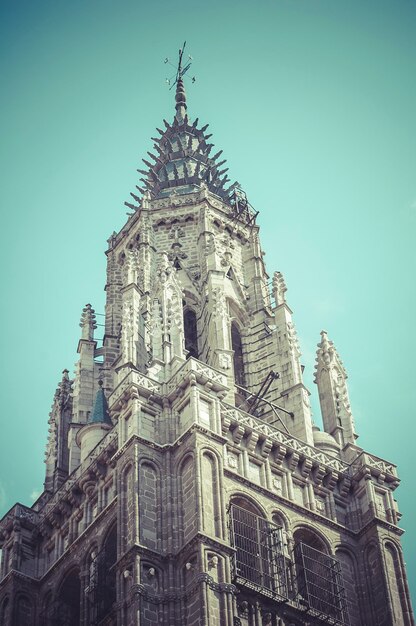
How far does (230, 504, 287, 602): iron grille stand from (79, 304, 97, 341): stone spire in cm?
1671

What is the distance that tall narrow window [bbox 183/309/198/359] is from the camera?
63.8 m

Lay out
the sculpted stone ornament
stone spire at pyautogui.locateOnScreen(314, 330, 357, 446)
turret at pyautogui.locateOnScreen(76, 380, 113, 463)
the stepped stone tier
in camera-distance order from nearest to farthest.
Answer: the stepped stone tier
turret at pyautogui.locateOnScreen(76, 380, 113, 463)
stone spire at pyautogui.locateOnScreen(314, 330, 357, 446)
the sculpted stone ornament

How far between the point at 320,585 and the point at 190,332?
1606 centimetres

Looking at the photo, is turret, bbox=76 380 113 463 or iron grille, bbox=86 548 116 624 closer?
iron grille, bbox=86 548 116 624

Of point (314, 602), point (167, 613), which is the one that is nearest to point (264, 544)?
point (314, 602)

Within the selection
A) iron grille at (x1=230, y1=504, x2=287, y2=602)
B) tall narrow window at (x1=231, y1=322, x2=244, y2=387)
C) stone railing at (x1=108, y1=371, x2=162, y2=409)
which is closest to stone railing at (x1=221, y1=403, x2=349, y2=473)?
stone railing at (x1=108, y1=371, x2=162, y2=409)

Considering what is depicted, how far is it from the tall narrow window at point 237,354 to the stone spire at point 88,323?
6.45m

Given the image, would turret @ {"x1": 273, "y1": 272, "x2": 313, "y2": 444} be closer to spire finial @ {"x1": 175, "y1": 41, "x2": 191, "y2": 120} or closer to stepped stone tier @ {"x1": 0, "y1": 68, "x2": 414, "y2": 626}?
stepped stone tier @ {"x1": 0, "y1": 68, "x2": 414, "y2": 626}

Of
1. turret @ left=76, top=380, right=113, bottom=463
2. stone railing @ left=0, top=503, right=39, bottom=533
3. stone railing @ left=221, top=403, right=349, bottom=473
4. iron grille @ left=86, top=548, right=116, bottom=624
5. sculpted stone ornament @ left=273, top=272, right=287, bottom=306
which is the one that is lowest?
iron grille @ left=86, top=548, right=116, bottom=624

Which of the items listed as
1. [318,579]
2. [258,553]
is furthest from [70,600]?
[318,579]

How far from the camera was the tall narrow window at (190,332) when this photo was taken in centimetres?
6384

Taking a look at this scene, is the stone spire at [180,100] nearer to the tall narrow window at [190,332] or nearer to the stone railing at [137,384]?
the tall narrow window at [190,332]

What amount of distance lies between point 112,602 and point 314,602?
7.16 metres

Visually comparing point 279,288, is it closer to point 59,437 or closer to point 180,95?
point 59,437
